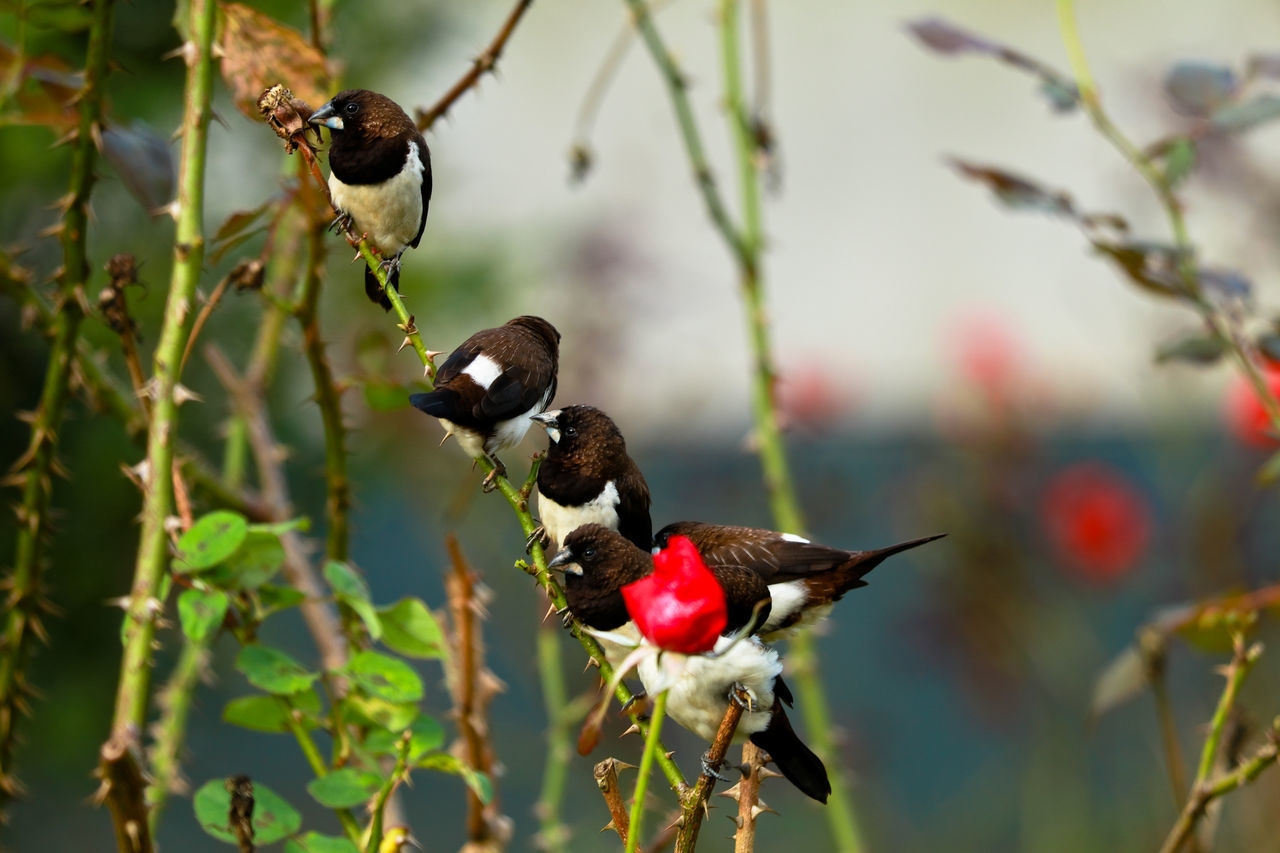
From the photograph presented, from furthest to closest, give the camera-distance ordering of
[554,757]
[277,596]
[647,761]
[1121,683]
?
[554,757] < [1121,683] < [277,596] < [647,761]

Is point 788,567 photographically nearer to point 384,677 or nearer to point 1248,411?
point 384,677

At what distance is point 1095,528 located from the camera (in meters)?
2.57

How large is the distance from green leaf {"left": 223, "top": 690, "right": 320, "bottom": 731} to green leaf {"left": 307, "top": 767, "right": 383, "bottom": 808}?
0.06 meters

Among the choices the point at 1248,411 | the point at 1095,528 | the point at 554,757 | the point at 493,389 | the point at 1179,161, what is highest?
the point at 1179,161

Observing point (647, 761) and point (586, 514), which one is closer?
point (647, 761)

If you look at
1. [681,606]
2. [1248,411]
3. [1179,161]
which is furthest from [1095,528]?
[681,606]

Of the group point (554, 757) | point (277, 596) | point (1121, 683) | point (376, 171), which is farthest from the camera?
point (554, 757)

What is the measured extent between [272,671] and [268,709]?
5 centimetres

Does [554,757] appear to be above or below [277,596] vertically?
below

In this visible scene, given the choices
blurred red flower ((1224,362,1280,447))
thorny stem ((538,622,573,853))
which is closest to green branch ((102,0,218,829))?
thorny stem ((538,622,573,853))

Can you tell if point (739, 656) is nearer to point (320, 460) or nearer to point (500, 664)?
point (320, 460)

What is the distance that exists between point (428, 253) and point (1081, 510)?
1510 millimetres

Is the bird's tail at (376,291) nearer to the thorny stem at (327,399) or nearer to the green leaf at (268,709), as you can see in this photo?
the thorny stem at (327,399)

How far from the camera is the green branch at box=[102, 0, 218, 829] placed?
2.14 feet
